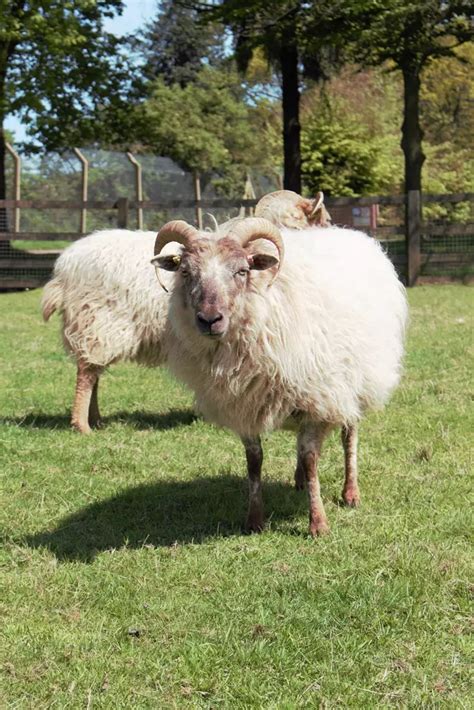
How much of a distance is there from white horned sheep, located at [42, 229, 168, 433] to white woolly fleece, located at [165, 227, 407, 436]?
6.73 feet

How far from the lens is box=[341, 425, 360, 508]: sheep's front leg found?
15.7 ft

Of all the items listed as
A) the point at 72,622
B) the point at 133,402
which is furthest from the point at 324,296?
the point at 133,402

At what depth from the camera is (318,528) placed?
4254 mm

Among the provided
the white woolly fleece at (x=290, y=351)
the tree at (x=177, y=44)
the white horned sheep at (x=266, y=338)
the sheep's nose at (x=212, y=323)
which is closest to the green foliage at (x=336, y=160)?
the tree at (x=177, y=44)

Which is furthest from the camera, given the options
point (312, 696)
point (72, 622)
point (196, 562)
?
point (196, 562)

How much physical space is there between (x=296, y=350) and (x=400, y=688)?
1.90 m

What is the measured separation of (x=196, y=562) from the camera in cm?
387

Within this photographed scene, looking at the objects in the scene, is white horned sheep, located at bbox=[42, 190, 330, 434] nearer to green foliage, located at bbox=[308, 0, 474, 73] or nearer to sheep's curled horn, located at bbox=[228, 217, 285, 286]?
sheep's curled horn, located at bbox=[228, 217, 285, 286]

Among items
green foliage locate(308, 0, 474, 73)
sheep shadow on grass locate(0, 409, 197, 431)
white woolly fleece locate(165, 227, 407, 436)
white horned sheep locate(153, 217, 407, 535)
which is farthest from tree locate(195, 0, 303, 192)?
white horned sheep locate(153, 217, 407, 535)

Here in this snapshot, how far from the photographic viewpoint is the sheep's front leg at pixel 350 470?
15.7ft

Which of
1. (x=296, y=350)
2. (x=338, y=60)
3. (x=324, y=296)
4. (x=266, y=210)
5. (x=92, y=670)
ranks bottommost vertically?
(x=92, y=670)

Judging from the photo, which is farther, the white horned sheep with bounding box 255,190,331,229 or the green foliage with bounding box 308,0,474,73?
the green foliage with bounding box 308,0,474,73

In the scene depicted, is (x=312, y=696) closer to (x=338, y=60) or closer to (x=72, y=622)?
(x=72, y=622)

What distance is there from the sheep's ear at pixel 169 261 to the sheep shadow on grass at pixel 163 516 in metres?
1.35
